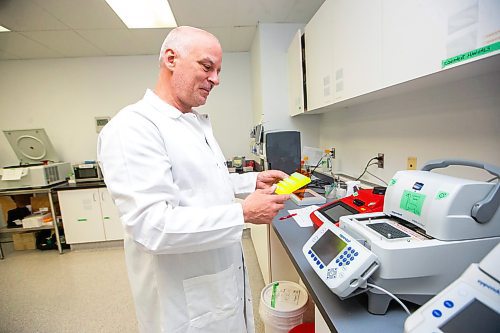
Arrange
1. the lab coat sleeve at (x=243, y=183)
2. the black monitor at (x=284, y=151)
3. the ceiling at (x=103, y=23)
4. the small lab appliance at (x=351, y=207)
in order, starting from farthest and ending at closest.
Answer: the black monitor at (x=284, y=151) → the ceiling at (x=103, y=23) → the lab coat sleeve at (x=243, y=183) → the small lab appliance at (x=351, y=207)

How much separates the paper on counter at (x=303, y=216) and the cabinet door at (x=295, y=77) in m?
1.13

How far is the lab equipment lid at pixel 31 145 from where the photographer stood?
3096 mm

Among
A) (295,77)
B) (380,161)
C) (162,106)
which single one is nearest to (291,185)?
(162,106)

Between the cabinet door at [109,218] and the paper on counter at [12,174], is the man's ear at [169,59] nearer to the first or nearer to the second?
the cabinet door at [109,218]

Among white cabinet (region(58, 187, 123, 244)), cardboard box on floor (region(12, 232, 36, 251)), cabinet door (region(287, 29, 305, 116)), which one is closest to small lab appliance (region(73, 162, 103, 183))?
white cabinet (region(58, 187, 123, 244))

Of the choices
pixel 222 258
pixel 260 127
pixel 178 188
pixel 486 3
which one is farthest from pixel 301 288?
pixel 260 127

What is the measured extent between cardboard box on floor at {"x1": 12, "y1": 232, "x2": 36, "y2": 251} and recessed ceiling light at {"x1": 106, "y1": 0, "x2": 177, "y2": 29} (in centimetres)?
285

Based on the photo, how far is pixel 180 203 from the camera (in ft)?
2.84

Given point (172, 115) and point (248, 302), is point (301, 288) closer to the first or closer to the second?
point (248, 302)

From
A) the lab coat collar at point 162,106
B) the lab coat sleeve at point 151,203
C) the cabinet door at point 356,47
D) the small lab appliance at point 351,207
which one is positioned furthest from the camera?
the cabinet door at point 356,47

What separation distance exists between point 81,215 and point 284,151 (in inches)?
101

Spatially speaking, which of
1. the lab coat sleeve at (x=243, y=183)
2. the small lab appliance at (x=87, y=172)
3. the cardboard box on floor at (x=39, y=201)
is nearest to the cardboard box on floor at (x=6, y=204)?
the cardboard box on floor at (x=39, y=201)

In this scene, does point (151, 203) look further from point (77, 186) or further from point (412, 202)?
point (77, 186)

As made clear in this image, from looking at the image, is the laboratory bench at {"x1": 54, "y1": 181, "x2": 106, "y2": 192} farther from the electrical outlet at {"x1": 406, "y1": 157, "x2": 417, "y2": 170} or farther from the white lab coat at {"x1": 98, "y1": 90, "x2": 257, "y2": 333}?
the electrical outlet at {"x1": 406, "y1": 157, "x2": 417, "y2": 170}
